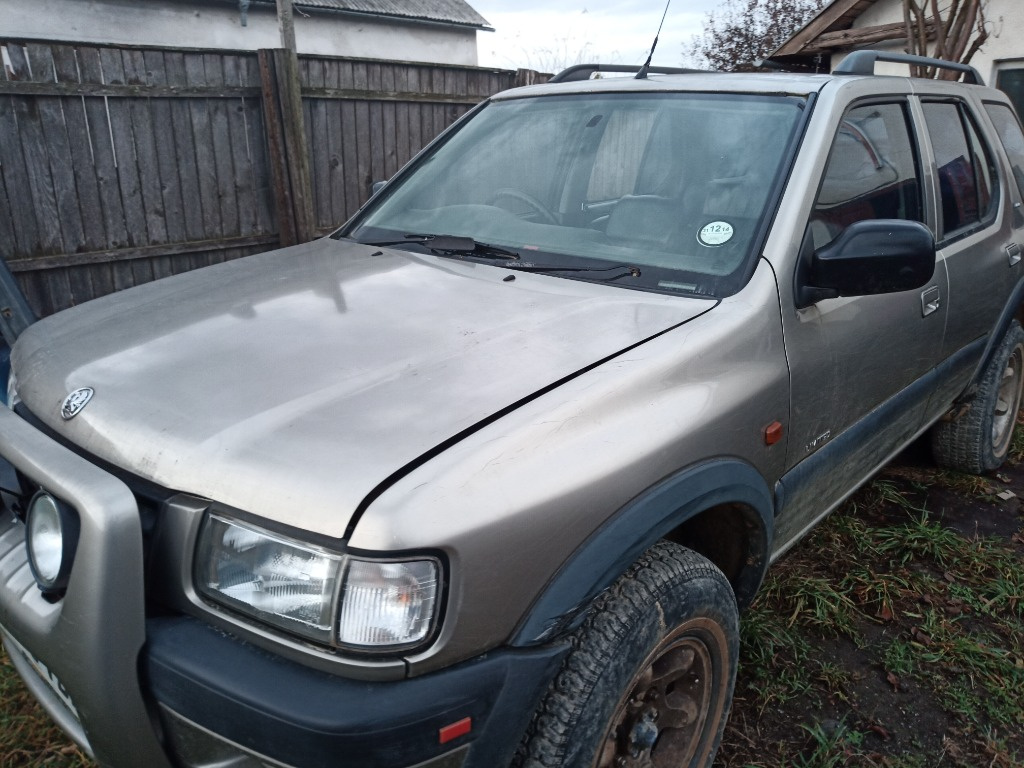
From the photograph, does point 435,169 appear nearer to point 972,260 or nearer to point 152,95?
point 972,260

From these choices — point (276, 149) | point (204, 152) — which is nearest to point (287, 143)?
point (276, 149)

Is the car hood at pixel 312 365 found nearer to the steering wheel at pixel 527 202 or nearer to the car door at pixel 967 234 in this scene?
the steering wheel at pixel 527 202

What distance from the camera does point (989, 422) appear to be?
3975mm

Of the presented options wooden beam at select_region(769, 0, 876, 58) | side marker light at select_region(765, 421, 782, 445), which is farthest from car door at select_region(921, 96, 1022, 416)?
wooden beam at select_region(769, 0, 876, 58)

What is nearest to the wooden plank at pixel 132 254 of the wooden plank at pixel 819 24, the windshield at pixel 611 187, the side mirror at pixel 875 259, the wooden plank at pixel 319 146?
the wooden plank at pixel 319 146

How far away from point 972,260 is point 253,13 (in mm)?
12974

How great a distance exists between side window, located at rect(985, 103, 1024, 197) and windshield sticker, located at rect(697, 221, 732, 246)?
7.63ft

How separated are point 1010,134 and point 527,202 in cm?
278

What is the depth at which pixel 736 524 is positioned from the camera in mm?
2234

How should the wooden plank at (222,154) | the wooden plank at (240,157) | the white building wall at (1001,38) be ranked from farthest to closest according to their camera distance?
the white building wall at (1001,38), the wooden plank at (240,157), the wooden plank at (222,154)

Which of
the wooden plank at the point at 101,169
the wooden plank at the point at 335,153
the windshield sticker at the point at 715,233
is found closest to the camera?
the windshield sticker at the point at 715,233

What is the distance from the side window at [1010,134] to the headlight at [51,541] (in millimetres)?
4095

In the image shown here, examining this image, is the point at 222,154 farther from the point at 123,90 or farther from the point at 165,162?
the point at 123,90

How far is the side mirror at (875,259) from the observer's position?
217 cm
